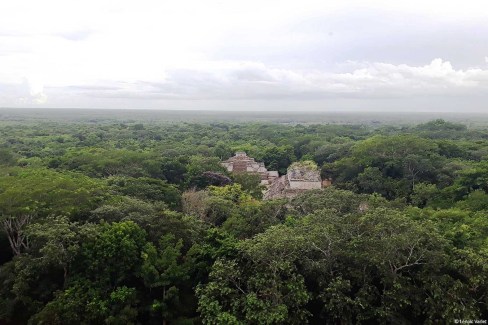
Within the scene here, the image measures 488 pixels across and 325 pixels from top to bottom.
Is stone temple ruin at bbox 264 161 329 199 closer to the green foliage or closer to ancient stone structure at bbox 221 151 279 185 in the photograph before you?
ancient stone structure at bbox 221 151 279 185

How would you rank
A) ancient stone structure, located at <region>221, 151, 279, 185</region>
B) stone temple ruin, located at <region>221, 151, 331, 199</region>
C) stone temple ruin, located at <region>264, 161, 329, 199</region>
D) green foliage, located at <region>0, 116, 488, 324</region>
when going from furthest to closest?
ancient stone structure, located at <region>221, 151, 279, 185</region> → stone temple ruin, located at <region>221, 151, 331, 199</region> → stone temple ruin, located at <region>264, 161, 329, 199</region> → green foliage, located at <region>0, 116, 488, 324</region>

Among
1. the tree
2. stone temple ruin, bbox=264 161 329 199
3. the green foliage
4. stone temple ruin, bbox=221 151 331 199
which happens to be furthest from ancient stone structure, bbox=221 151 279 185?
the tree

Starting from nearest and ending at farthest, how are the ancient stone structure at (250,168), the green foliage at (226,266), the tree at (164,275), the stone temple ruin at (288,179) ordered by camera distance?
the green foliage at (226,266) < the tree at (164,275) < the stone temple ruin at (288,179) < the ancient stone structure at (250,168)

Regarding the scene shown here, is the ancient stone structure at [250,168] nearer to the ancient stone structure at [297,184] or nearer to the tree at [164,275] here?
the ancient stone structure at [297,184]

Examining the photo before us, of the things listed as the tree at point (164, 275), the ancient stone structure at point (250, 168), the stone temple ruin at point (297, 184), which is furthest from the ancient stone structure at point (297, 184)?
the tree at point (164, 275)

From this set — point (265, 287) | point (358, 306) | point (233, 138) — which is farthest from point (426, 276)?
point (233, 138)

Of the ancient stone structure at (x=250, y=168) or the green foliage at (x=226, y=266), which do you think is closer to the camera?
the green foliage at (x=226, y=266)

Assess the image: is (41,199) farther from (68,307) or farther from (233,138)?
(233,138)

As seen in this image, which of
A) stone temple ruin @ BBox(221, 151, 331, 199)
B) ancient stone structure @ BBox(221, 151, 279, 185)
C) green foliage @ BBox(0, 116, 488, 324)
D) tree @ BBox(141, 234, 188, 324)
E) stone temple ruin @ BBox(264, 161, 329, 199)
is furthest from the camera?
ancient stone structure @ BBox(221, 151, 279, 185)

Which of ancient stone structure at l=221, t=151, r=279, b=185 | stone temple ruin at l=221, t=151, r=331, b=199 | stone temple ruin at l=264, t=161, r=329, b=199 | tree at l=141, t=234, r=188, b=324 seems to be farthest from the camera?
ancient stone structure at l=221, t=151, r=279, b=185

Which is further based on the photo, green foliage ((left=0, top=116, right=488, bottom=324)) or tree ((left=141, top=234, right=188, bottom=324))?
tree ((left=141, top=234, right=188, bottom=324))

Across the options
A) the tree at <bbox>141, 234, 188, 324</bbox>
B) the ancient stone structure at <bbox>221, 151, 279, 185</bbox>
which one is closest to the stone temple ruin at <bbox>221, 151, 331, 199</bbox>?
the ancient stone structure at <bbox>221, 151, 279, 185</bbox>
